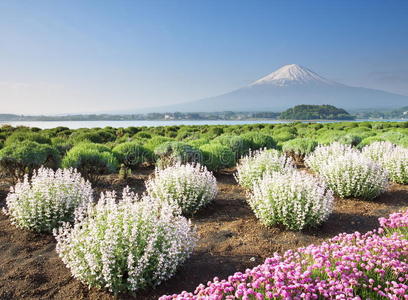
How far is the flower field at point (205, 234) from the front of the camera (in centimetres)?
288

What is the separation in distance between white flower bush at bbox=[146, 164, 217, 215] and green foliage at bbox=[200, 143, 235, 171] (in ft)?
11.6

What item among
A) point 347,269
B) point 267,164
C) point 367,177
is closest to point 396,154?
point 367,177

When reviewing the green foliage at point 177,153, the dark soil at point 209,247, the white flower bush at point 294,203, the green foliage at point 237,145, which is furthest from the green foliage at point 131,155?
the white flower bush at point 294,203

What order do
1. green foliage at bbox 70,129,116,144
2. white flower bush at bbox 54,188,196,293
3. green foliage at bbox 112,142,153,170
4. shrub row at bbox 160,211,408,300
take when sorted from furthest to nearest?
green foliage at bbox 70,129,116,144 < green foliage at bbox 112,142,153,170 < white flower bush at bbox 54,188,196,293 < shrub row at bbox 160,211,408,300

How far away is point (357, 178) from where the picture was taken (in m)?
7.13

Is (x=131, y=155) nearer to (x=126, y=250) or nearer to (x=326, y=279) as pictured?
(x=126, y=250)

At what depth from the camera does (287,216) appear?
5.48m

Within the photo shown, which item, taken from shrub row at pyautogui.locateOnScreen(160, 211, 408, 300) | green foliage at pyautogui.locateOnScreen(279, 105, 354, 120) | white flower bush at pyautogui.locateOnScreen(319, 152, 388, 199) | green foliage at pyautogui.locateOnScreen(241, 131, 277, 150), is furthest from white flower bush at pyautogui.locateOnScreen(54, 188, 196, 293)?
green foliage at pyautogui.locateOnScreen(279, 105, 354, 120)

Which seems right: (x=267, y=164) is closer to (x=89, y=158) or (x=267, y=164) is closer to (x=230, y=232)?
(x=230, y=232)

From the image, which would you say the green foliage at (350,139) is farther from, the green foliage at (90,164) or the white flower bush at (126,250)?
the white flower bush at (126,250)

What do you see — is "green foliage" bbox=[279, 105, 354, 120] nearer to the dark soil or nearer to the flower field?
the flower field

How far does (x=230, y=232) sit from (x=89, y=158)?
508 centimetres

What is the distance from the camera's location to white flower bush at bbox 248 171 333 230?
5273mm

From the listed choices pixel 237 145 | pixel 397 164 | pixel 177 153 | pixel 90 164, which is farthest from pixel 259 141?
pixel 90 164
